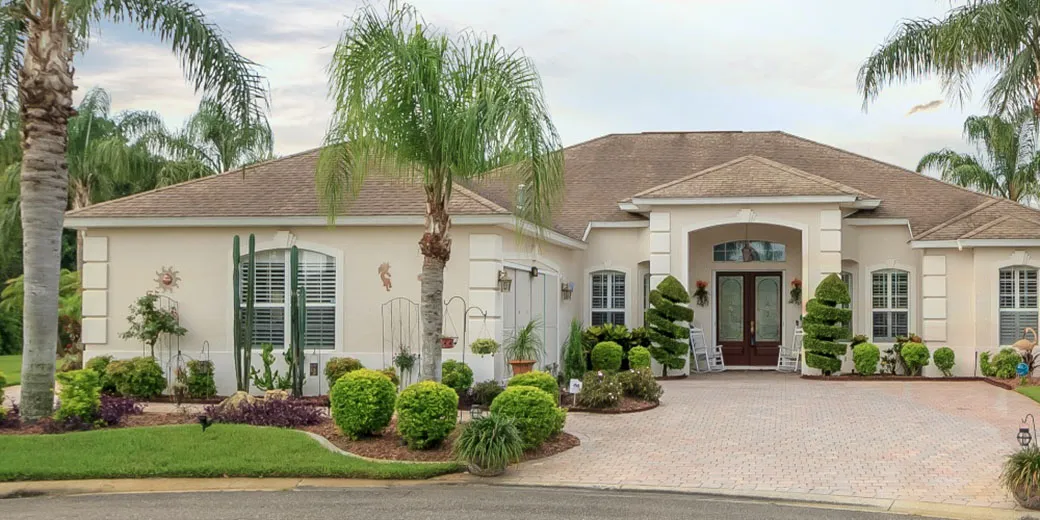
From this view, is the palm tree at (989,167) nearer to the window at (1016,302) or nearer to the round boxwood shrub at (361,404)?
the window at (1016,302)

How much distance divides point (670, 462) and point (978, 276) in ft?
44.3

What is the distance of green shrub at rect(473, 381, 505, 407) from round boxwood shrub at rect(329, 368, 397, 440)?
3556mm

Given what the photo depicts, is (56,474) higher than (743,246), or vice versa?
(743,246)

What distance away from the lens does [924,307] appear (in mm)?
23547

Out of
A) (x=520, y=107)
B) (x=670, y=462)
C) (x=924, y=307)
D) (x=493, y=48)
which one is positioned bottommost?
(x=670, y=462)

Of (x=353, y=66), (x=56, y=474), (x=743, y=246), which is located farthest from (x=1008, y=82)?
(x=56, y=474)

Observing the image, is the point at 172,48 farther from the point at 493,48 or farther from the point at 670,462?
the point at 670,462

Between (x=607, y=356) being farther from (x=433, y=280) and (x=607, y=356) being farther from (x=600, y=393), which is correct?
(x=433, y=280)

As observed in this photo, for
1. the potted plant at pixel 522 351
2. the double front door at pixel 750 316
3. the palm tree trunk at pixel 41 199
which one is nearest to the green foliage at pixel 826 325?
the double front door at pixel 750 316

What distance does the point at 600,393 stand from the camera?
1673cm

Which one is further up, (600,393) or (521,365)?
(521,365)

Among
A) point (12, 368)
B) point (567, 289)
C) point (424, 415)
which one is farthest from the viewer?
point (12, 368)

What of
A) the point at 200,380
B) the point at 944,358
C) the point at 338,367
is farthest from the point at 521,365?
the point at 944,358

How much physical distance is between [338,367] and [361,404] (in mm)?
5162
